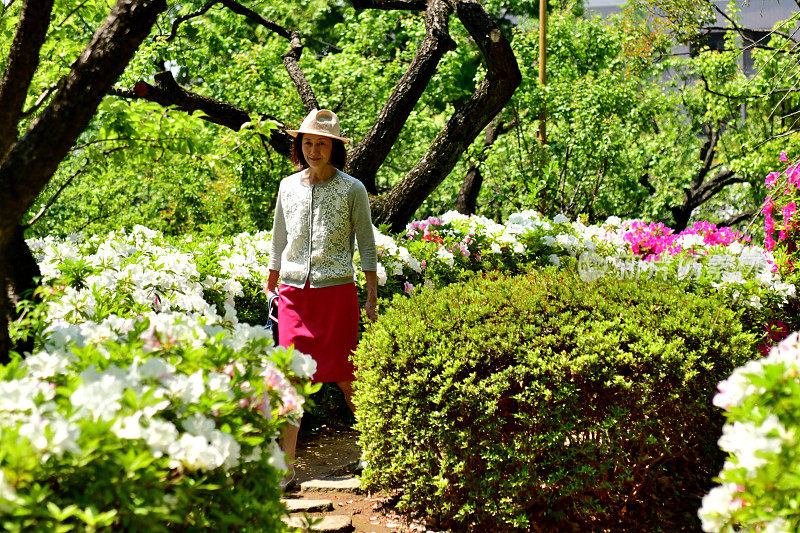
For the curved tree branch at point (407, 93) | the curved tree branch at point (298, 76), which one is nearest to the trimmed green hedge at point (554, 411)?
the curved tree branch at point (407, 93)

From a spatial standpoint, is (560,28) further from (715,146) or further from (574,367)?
(574,367)

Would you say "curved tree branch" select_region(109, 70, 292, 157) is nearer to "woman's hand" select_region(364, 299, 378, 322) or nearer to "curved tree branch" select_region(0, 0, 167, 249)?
"woman's hand" select_region(364, 299, 378, 322)

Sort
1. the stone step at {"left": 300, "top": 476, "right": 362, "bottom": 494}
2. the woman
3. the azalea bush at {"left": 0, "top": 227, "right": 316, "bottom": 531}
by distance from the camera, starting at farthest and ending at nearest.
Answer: the stone step at {"left": 300, "top": 476, "right": 362, "bottom": 494} < the woman < the azalea bush at {"left": 0, "top": 227, "right": 316, "bottom": 531}

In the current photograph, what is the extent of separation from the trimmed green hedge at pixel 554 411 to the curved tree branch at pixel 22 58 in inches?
81.1

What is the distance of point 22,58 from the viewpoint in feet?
8.36

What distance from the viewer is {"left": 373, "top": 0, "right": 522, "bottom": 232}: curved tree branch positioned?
7.13 meters

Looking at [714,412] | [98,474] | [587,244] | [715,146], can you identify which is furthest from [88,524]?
[715,146]

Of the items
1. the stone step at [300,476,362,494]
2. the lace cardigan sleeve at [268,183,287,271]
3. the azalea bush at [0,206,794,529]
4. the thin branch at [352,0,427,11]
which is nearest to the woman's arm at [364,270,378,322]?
the lace cardigan sleeve at [268,183,287,271]

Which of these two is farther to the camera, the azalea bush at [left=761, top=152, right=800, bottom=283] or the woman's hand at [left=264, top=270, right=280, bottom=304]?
the azalea bush at [left=761, top=152, right=800, bottom=283]

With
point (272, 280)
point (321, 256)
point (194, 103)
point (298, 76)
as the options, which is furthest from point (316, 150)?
point (298, 76)

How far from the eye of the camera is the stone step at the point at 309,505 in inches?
163

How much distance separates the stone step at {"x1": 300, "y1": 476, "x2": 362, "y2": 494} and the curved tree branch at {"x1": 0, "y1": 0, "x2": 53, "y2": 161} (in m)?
2.82

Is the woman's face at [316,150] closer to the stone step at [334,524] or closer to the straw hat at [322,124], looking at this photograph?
the straw hat at [322,124]

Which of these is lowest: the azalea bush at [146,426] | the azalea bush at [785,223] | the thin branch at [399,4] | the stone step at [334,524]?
the stone step at [334,524]
